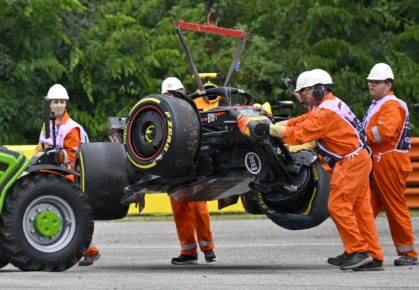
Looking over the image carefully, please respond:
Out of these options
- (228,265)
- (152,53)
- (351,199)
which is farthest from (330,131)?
(152,53)

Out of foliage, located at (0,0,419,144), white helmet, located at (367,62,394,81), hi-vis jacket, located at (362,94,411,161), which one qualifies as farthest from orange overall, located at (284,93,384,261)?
foliage, located at (0,0,419,144)

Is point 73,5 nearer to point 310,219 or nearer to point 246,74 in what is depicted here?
point 246,74

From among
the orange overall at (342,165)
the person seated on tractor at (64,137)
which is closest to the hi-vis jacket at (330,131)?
the orange overall at (342,165)

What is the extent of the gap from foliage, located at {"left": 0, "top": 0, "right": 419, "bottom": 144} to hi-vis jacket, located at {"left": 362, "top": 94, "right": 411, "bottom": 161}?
10.4 meters

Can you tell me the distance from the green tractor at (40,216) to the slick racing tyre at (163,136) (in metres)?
Answer: 0.67

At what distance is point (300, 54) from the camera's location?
953 inches

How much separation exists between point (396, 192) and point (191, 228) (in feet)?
7.77

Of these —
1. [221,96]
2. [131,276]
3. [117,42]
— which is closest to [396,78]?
[117,42]

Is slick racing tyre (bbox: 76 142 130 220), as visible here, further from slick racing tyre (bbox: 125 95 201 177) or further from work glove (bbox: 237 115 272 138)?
work glove (bbox: 237 115 272 138)

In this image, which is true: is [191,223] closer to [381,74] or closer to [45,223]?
[45,223]

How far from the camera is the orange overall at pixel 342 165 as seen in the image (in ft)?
38.2

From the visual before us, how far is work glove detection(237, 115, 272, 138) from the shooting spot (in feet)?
38.0

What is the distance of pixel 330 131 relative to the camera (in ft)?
38.6

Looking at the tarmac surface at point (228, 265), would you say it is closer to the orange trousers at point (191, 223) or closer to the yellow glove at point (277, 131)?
the orange trousers at point (191, 223)
